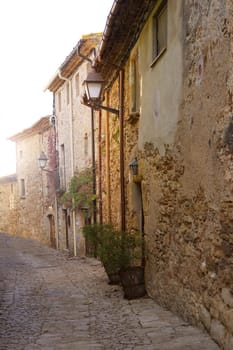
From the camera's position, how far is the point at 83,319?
5828mm

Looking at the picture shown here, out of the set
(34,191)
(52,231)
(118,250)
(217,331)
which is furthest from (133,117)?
(34,191)

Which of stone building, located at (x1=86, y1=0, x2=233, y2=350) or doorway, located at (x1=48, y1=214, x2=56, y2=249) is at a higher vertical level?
stone building, located at (x1=86, y1=0, x2=233, y2=350)

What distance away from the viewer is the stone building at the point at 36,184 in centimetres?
2039

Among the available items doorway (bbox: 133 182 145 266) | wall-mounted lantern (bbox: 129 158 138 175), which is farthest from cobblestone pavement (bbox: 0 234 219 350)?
wall-mounted lantern (bbox: 129 158 138 175)

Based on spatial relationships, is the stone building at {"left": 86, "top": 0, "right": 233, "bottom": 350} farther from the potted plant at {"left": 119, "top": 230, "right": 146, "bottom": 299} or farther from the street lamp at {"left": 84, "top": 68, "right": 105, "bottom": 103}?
the street lamp at {"left": 84, "top": 68, "right": 105, "bottom": 103}

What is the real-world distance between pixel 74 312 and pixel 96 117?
7.38 meters

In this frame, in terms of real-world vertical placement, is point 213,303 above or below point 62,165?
below

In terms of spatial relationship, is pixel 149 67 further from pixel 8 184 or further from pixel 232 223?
pixel 8 184

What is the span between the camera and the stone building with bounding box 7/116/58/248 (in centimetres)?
2039

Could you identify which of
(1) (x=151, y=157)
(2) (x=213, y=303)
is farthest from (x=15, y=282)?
(2) (x=213, y=303)

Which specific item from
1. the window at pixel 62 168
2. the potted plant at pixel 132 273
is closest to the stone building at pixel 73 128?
the window at pixel 62 168

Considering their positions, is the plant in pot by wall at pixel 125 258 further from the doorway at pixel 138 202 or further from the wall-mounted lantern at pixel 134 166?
the wall-mounted lantern at pixel 134 166

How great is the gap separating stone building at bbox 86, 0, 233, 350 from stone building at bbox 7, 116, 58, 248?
40.4 feet

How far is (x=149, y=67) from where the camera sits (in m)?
6.64
